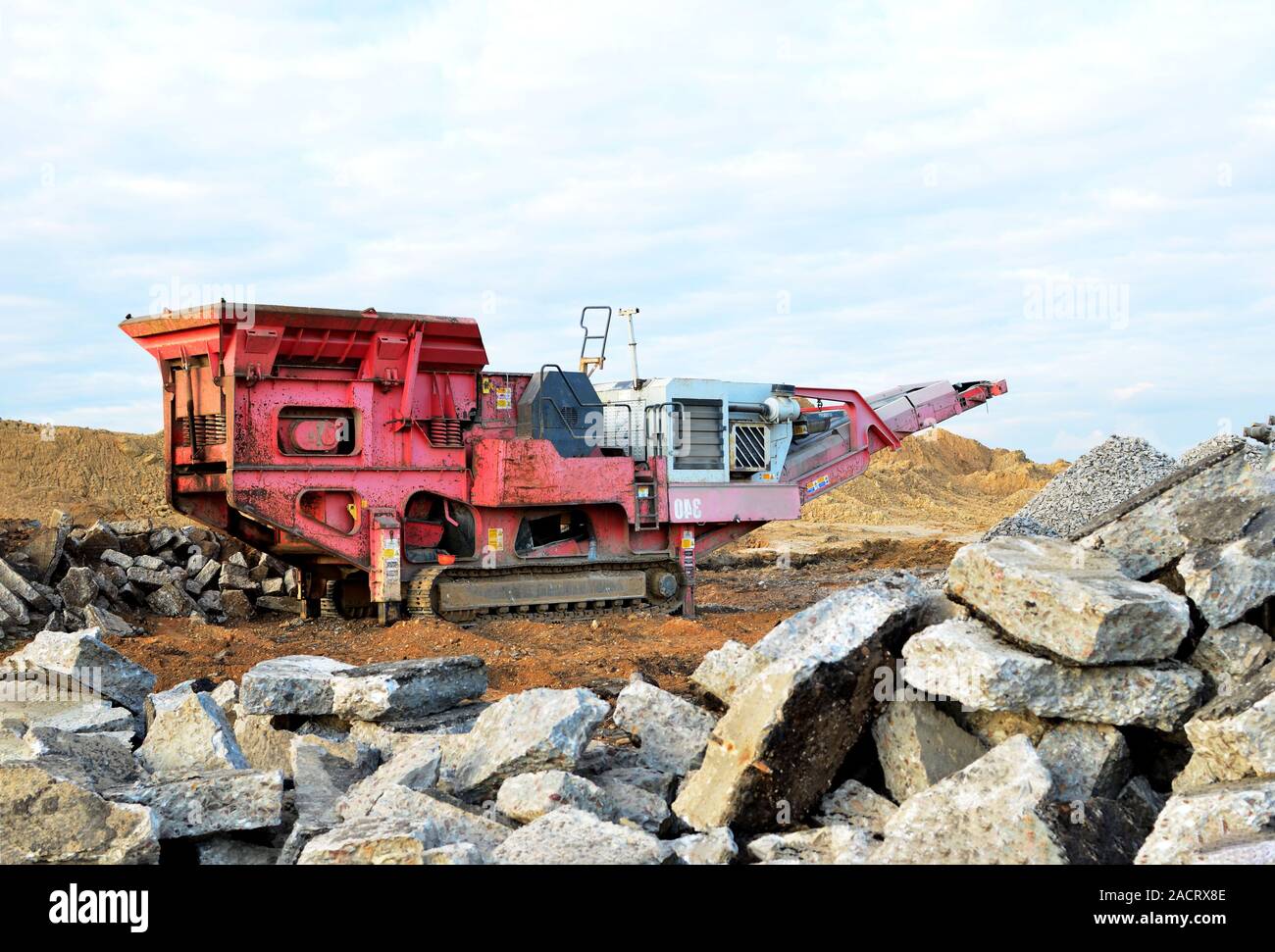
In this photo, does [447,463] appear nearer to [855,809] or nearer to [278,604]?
[278,604]

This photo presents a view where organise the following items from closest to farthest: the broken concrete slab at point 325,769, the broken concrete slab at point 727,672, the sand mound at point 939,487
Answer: the broken concrete slab at point 325,769
the broken concrete slab at point 727,672
the sand mound at point 939,487

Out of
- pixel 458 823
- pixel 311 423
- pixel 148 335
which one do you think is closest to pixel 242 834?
pixel 458 823

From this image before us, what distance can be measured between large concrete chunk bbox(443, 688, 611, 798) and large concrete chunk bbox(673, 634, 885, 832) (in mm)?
541

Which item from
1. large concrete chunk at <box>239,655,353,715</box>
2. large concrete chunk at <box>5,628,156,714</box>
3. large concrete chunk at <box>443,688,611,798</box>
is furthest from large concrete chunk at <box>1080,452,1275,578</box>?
large concrete chunk at <box>5,628,156,714</box>

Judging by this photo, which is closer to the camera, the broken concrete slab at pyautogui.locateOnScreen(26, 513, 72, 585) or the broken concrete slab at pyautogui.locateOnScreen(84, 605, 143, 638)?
the broken concrete slab at pyautogui.locateOnScreen(84, 605, 143, 638)

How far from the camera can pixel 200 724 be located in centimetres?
592

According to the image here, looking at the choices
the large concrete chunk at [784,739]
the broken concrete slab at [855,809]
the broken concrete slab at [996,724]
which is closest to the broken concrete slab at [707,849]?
the large concrete chunk at [784,739]

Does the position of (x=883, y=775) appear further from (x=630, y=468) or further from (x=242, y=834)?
(x=630, y=468)

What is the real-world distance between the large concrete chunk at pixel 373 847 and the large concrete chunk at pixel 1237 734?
3.06 m

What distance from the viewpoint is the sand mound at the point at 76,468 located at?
24.0 meters

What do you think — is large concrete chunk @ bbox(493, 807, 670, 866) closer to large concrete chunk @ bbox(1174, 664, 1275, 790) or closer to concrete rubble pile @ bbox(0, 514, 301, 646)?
large concrete chunk @ bbox(1174, 664, 1275, 790)

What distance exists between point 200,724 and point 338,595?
278 inches

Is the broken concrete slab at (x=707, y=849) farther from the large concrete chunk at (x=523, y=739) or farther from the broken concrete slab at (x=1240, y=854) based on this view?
the broken concrete slab at (x=1240, y=854)

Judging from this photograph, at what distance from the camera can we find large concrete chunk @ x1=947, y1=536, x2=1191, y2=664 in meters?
4.97
